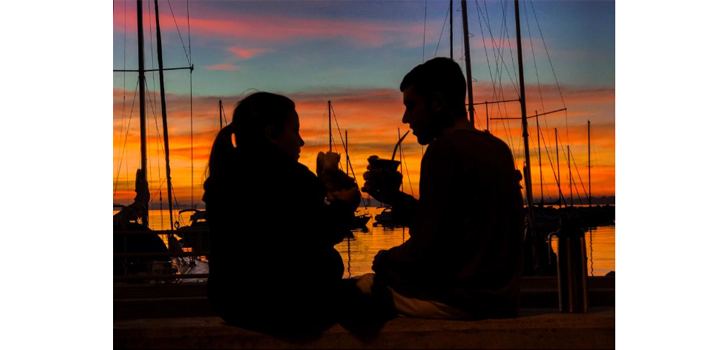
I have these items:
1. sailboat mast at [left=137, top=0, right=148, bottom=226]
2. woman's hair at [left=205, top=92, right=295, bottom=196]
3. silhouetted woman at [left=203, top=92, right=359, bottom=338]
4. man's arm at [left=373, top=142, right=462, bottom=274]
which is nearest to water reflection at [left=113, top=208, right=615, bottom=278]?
sailboat mast at [left=137, top=0, right=148, bottom=226]

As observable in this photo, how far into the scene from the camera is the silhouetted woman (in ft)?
10.1

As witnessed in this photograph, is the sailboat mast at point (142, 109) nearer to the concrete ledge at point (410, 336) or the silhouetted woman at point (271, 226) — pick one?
the concrete ledge at point (410, 336)

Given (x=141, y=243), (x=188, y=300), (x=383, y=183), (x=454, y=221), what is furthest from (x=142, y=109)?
(x=454, y=221)

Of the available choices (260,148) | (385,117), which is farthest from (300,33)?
(260,148)

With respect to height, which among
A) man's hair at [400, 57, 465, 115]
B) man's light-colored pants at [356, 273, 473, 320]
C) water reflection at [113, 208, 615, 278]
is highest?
man's hair at [400, 57, 465, 115]

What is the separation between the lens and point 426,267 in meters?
3.11

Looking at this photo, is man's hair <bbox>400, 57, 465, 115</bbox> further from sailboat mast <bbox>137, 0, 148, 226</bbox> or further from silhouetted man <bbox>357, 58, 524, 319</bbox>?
sailboat mast <bbox>137, 0, 148, 226</bbox>

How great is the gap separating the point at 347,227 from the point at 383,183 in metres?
0.41

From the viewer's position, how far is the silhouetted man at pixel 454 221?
9.93ft

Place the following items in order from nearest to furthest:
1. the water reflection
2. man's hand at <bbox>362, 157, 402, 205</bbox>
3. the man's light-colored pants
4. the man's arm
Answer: the man's arm → the man's light-colored pants → man's hand at <bbox>362, 157, 402, 205</bbox> → the water reflection

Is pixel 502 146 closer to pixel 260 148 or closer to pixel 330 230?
pixel 330 230

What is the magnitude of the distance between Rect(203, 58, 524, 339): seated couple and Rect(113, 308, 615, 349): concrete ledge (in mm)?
46

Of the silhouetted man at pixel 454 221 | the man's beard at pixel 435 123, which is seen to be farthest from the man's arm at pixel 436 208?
the man's beard at pixel 435 123
